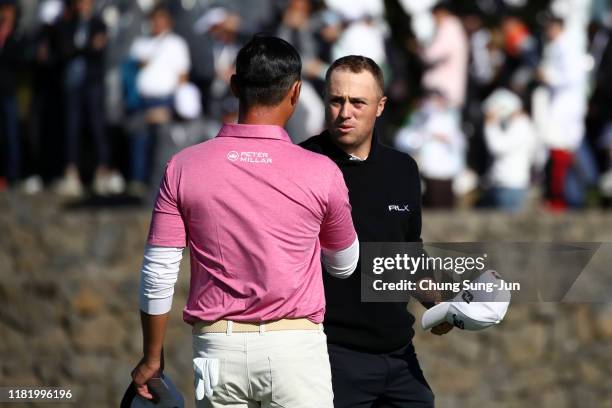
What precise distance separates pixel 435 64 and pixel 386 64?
1.52ft

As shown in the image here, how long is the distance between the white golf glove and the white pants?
0.8 inches

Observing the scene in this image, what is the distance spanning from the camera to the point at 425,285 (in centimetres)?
648

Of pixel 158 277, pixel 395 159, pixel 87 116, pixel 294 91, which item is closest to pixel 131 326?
pixel 87 116

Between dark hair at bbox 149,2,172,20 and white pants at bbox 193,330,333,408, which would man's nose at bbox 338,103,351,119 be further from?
dark hair at bbox 149,2,172,20

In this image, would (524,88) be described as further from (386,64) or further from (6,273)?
(6,273)

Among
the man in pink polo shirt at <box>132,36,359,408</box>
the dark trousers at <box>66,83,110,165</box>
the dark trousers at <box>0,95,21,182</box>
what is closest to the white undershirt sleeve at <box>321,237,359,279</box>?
the man in pink polo shirt at <box>132,36,359,408</box>

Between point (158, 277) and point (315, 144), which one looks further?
point (315, 144)

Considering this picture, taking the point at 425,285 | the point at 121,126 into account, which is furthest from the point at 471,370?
the point at 425,285

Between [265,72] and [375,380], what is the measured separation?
1.64 metres

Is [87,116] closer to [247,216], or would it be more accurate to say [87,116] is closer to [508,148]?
[508,148]

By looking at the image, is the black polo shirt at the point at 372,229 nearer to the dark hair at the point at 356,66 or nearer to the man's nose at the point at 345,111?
the man's nose at the point at 345,111

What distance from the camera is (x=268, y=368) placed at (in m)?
5.44

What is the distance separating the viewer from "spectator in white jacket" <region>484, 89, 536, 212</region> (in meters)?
13.5

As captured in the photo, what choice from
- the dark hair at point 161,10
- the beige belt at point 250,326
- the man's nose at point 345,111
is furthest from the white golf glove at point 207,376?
the dark hair at point 161,10
